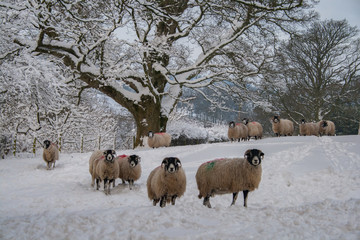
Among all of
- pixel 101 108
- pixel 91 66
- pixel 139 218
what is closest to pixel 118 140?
pixel 101 108

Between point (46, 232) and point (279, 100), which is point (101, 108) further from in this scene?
point (46, 232)

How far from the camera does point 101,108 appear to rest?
3588cm

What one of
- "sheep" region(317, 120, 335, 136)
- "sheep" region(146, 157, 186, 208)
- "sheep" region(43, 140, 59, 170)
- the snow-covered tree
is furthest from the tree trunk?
"sheep" region(146, 157, 186, 208)

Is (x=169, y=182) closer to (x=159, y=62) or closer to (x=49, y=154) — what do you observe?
(x=49, y=154)

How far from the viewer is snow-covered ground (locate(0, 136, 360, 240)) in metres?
3.91

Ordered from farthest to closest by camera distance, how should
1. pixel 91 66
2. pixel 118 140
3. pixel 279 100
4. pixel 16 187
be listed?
pixel 118 140 → pixel 279 100 → pixel 91 66 → pixel 16 187

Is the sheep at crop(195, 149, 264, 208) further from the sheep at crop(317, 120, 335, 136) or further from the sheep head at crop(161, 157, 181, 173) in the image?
the sheep at crop(317, 120, 335, 136)

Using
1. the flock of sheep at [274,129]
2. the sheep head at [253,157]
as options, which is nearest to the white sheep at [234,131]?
the flock of sheep at [274,129]

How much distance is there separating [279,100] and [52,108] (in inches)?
740

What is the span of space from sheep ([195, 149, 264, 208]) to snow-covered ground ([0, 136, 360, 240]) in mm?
552

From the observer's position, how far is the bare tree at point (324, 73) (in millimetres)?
20375

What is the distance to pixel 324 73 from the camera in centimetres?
2162

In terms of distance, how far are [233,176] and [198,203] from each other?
38.1 inches

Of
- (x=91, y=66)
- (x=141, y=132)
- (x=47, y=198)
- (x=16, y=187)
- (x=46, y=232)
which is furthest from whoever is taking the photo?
(x=141, y=132)
